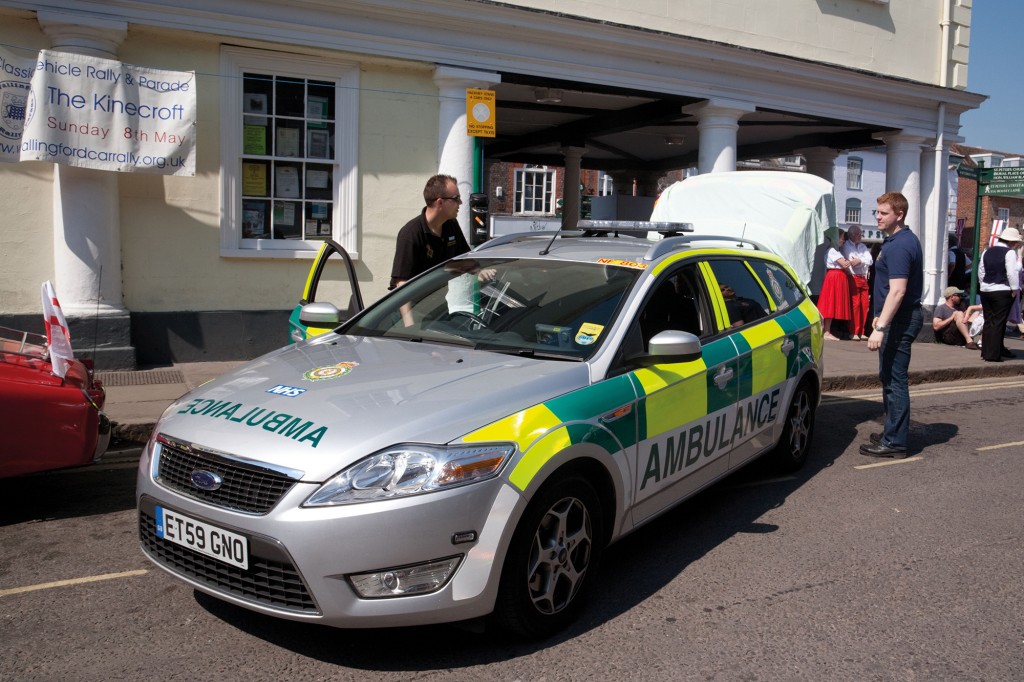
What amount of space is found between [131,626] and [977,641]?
3556 millimetres

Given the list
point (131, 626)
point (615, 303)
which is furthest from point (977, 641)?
point (131, 626)

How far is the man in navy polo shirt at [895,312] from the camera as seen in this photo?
21.8ft

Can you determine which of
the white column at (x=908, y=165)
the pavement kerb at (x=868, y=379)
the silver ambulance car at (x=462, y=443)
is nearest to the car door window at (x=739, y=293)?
the silver ambulance car at (x=462, y=443)

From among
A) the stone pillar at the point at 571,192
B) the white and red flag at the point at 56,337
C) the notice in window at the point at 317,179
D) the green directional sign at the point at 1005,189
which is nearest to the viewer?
the white and red flag at the point at 56,337

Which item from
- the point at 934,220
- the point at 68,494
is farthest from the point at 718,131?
the point at 68,494

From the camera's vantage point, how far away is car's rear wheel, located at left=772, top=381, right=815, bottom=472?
20.2ft

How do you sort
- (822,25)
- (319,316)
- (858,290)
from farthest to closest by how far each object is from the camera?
(858,290) < (822,25) < (319,316)

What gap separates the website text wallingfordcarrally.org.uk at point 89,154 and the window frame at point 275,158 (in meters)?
0.74

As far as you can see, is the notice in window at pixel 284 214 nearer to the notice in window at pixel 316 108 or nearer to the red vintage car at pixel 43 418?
the notice in window at pixel 316 108

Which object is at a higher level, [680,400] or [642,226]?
[642,226]

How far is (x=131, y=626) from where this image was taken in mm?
3676

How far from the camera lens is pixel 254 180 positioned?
9922 millimetres

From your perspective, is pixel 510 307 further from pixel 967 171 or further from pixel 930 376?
pixel 967 171

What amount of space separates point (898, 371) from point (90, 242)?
295 inches
